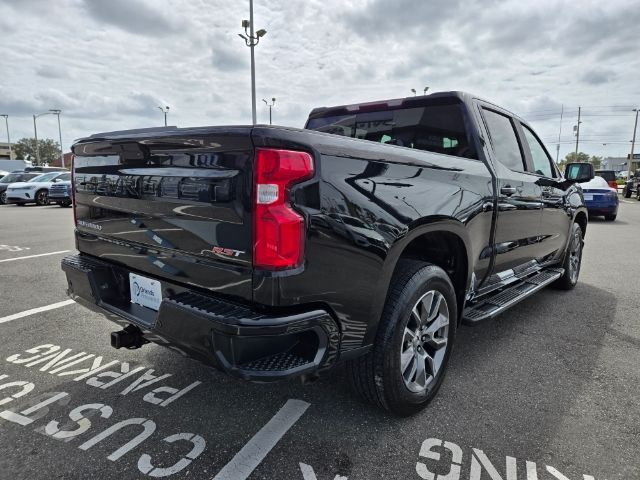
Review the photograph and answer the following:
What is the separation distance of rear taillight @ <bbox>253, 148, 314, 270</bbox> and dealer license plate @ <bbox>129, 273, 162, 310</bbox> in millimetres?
768

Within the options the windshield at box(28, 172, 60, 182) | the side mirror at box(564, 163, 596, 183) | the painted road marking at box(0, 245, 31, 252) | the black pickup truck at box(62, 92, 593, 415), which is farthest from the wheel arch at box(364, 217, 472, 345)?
the windshield at box(28, 172, 60, 182)

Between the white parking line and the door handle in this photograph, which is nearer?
the door handle

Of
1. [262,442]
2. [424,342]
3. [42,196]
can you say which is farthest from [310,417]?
[42,196]

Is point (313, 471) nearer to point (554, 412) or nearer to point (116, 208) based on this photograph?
point (554, 412)

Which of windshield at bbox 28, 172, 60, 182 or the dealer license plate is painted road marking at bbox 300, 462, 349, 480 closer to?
the dealer license plate

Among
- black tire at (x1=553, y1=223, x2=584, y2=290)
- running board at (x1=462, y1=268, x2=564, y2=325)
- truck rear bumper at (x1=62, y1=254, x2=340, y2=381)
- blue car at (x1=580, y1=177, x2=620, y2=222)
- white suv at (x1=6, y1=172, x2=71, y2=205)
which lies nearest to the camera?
truck rear bumper at (x1=62, y1=254, x2=340, y2=381)

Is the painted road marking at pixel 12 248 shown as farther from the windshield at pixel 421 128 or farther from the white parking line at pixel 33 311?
the windshield at pixel 421 128

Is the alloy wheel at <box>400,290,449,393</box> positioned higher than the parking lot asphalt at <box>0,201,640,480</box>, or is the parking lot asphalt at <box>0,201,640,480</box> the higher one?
the alloy wheel at <box>400,290,449,393</box>

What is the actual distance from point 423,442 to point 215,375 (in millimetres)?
1388

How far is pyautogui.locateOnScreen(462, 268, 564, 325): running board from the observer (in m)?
3.00

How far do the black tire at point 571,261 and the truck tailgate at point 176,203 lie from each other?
4.41 m

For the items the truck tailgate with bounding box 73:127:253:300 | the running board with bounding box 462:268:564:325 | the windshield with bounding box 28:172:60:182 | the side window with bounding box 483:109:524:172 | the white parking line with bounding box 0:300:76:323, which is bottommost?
the white parking line with bounding box 0:300:76:323

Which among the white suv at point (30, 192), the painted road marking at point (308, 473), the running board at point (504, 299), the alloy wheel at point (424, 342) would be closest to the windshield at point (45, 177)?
the white suv at point (30, 192)

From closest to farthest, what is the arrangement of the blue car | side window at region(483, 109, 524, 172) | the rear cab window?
1. the rear cab window
2. side window at region(483, 109, 524, 172)
3. the blue car
